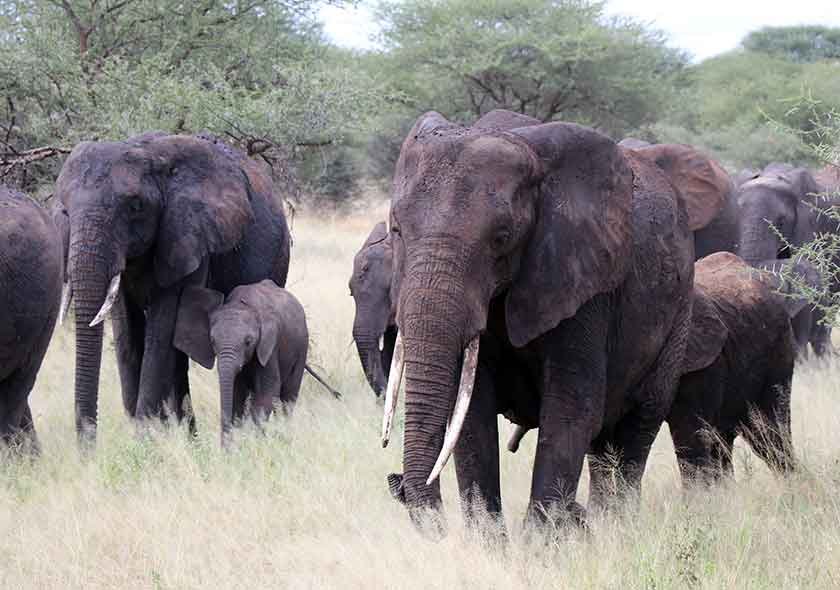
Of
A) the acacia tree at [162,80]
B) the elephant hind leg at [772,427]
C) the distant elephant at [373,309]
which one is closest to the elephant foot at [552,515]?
the elephant hind leg at [772,427]

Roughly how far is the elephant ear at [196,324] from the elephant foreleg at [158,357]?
5cm

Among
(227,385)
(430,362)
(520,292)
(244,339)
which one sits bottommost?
(227,385)

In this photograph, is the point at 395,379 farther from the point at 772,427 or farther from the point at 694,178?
the point at 772,427

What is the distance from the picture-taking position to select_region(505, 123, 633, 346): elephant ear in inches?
173

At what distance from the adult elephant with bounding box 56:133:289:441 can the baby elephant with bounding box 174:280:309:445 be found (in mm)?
145

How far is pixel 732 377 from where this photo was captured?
6562mm

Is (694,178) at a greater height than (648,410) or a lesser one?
greater

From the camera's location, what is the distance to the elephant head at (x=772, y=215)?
1135 centimetres

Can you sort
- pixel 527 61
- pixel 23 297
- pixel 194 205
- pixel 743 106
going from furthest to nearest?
1. pixel 743 106
2. pixel 527 61
3. pixel 194 205
4. pixel 23 297

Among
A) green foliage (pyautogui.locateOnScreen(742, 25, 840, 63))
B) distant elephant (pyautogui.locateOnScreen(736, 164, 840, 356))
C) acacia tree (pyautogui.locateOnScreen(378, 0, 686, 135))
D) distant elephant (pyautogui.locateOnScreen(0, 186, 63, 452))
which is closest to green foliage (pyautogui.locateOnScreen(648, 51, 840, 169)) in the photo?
acacia tree (pyautogui.locateOnScreen(378, 0, 686, 135))

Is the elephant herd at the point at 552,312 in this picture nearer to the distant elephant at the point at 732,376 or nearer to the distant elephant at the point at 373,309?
the distant elephant at the point at 732,376

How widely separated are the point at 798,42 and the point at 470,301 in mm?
39249

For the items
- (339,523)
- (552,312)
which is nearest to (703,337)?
(339,523)

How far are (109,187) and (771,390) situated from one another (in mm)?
3688
